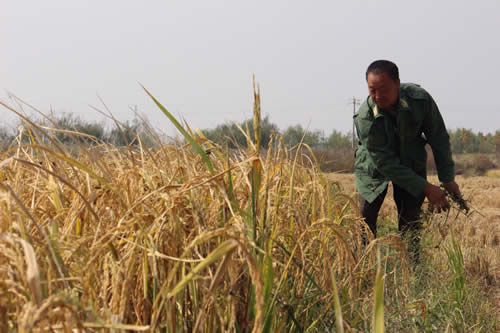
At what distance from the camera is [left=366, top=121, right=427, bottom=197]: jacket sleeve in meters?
3.21

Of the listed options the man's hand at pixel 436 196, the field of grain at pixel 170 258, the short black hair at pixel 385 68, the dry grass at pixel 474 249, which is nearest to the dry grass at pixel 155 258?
the field of grain at pixel 170 258

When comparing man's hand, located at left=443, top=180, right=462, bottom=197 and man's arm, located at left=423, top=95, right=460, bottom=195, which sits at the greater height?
man's arm, located at left=423, top=95, right=460, bottom=195

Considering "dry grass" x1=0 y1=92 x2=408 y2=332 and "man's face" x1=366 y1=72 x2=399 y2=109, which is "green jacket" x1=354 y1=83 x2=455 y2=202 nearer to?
"man's face" x1=366 y1=72 x2=399 y2=109

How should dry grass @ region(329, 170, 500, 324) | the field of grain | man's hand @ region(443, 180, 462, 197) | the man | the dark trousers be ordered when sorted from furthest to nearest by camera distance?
the dark trousers → man's hand @ region(443, 180, 462, 197) → the man → dry grass @ region(329, 170, 500, 324) → the field of grain

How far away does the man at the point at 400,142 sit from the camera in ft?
10.4

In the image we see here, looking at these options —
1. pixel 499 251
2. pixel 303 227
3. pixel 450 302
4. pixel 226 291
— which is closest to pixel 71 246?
pixel 226 291

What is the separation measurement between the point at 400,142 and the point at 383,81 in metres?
0.52

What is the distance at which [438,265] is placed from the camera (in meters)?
3.04

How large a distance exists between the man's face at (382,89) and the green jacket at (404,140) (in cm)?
7

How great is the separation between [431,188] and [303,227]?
195cm

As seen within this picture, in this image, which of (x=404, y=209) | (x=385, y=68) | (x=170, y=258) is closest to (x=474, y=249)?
(x=404, y=209)

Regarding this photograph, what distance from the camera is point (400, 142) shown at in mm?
3414

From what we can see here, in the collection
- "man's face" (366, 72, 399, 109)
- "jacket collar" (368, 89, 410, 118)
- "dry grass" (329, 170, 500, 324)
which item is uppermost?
"man's face" (366, 72, 399, 109)

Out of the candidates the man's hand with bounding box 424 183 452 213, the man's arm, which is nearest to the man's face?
the man's arm
